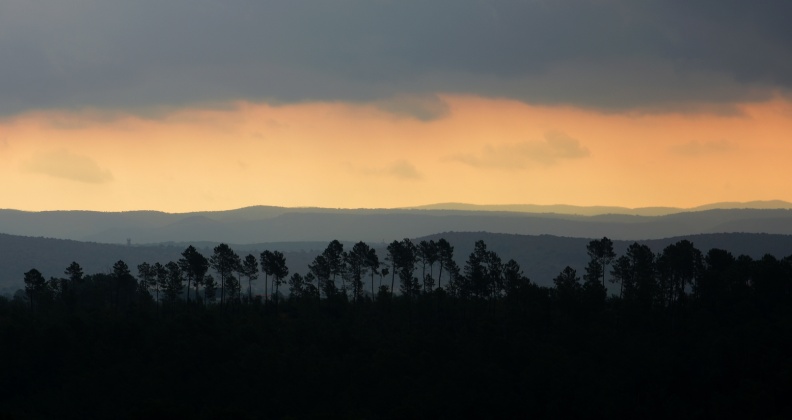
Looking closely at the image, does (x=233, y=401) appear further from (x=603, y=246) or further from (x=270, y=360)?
(x=603, y=246)

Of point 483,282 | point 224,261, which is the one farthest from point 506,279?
point 224,261

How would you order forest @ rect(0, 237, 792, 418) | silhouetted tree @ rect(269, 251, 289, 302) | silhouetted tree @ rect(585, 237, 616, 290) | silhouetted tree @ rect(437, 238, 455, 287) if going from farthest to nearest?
1. silhouetted tree @ rect(437, 238, 455, 287)
2. silhouetted tree @ rect(269, 251, 289, 302)
3. silhouetted tree @ rect(585, 237, 616, 290)
4. forest @ rect(0, 237, 792, 418)

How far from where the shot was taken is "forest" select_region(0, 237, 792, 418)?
124688mm

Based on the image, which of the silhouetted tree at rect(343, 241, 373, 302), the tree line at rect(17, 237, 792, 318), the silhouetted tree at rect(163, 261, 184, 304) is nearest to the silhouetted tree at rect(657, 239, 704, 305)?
the tree line at rect(17, 237, 792, 318)

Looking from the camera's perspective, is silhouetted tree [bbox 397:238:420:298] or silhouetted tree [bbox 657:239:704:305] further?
silhouetted tree [bbox 397:238:420:298]

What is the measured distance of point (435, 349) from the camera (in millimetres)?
145625

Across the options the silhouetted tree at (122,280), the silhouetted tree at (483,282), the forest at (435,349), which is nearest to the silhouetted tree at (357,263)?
the forest at (435,349)

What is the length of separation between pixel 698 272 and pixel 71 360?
92.4m

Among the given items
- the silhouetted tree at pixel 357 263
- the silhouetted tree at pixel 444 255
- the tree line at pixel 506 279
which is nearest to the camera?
the tree line at pixel 506 279

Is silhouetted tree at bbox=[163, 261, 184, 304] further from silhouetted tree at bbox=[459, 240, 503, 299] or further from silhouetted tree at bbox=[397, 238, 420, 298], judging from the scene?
silhouetted tree at bbox=[459, 240, 503, 299]

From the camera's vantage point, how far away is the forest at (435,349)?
125 m

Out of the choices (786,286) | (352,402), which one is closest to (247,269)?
(352,402)

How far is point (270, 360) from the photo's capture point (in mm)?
140625

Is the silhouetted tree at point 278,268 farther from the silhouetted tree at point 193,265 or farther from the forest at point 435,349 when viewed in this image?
the silhouetted tree at point 193,265
